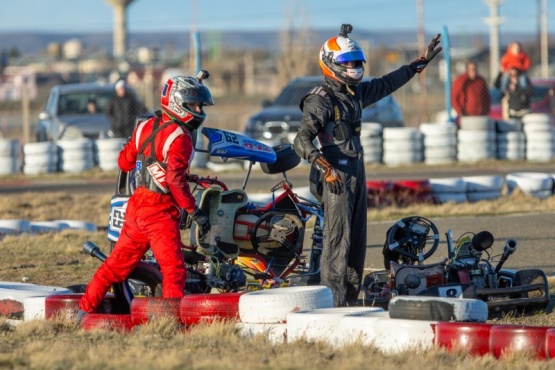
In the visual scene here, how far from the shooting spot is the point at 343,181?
780 centimetres

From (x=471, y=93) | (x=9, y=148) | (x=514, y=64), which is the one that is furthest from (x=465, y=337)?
(x=9, y=148)

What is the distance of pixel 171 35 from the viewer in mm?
161875

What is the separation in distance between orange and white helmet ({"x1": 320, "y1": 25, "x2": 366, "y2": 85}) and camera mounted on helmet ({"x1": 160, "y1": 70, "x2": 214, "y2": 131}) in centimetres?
90

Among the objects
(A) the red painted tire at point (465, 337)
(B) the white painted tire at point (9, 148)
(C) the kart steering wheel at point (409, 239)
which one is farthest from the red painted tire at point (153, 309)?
(B) the white painted tire at point (9, 148)

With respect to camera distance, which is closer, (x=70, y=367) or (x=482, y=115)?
(x=70, y=367)

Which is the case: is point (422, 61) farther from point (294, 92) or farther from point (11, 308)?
point (294, 92)

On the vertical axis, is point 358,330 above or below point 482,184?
below

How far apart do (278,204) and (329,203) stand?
0.76 metres

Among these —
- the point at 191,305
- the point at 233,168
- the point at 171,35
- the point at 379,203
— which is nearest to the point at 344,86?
the point at 191,305

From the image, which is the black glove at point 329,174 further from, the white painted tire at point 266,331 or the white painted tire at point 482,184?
the white painted tire at point 482,184

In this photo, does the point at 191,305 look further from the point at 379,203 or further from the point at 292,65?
the point at 292,65

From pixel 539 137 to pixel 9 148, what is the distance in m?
9.14

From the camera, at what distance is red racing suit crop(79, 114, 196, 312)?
7.41m

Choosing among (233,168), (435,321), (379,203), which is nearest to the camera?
(435,321)
